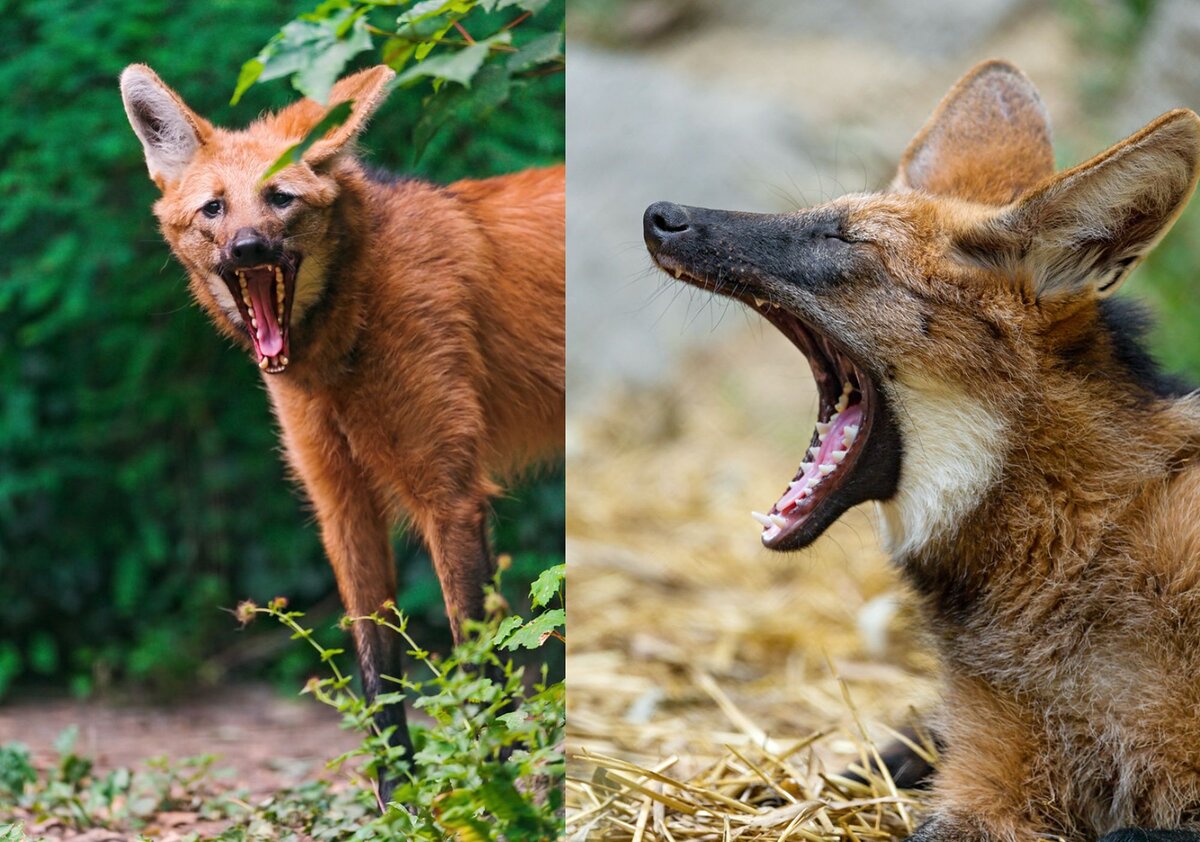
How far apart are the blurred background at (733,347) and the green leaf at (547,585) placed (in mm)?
431

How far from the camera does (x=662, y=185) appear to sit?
7297 millimetres

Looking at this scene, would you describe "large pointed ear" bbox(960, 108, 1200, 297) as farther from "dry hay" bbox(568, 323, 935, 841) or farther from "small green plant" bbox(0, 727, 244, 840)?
"small green plant" bbox(0, 727, 244, 840)

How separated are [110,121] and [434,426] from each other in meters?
1.02

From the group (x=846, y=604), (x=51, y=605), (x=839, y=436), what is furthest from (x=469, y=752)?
(x=846, y=604)

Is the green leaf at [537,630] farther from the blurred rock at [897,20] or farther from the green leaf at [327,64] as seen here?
the blurred rock at [897,20]

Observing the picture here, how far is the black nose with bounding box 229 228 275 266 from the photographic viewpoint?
6.83 feet

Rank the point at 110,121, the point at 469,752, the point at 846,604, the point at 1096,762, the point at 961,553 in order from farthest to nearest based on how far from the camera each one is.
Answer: the point at 846,604 < the point at 110,121 < the point at 961,553 < the point at 1096,762 < the point at 469,752

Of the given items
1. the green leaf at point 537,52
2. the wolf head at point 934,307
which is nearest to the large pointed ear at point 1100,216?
the wolf head at point 934,307

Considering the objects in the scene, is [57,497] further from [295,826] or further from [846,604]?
[846,604]

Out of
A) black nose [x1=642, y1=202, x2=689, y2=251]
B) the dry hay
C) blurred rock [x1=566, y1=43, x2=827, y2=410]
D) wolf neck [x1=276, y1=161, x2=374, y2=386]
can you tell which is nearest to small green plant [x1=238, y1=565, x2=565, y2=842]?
the dry hay

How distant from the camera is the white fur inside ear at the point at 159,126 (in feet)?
7.21

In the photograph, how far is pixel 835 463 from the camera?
7.91ft

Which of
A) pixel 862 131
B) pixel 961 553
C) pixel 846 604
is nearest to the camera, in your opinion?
pixel 961 553

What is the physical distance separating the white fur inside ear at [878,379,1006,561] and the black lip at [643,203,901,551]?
0.03 meters
